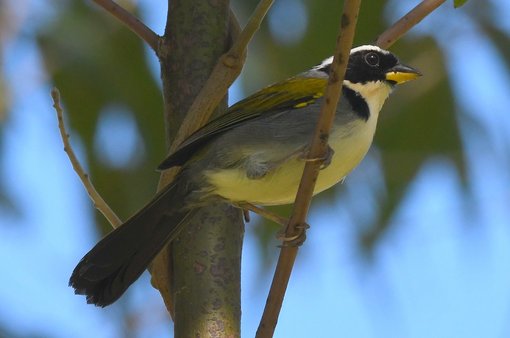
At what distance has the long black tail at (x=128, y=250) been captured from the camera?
2611 millimetres

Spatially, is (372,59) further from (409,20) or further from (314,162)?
(314,162)

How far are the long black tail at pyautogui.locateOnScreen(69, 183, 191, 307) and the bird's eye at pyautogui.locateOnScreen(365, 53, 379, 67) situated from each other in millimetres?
882

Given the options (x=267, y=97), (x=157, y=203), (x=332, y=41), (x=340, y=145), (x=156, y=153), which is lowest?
(x=157, y=203)

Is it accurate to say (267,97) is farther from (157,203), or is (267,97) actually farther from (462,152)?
(462,152)

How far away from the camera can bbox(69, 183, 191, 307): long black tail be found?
2.61 metres

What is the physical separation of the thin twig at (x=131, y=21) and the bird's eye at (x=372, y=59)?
1017mm

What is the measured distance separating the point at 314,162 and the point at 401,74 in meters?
1.45

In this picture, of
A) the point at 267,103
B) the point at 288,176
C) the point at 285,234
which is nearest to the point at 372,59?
the point at 267,103

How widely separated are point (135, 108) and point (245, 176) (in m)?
1.50

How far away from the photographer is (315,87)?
3.12 meters

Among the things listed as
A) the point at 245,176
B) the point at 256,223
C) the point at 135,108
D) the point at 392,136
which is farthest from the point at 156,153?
the point at 245,176

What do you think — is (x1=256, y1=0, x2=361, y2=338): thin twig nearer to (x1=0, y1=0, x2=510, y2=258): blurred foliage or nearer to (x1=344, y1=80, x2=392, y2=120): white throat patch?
(x1=344, y1=80, x2=392, y2=120): white throat patch

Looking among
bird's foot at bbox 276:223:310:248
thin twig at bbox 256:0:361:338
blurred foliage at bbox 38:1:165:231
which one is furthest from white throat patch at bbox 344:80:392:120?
blurred foliage at bbox 38:1:165:231

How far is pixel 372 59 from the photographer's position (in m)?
3.37
